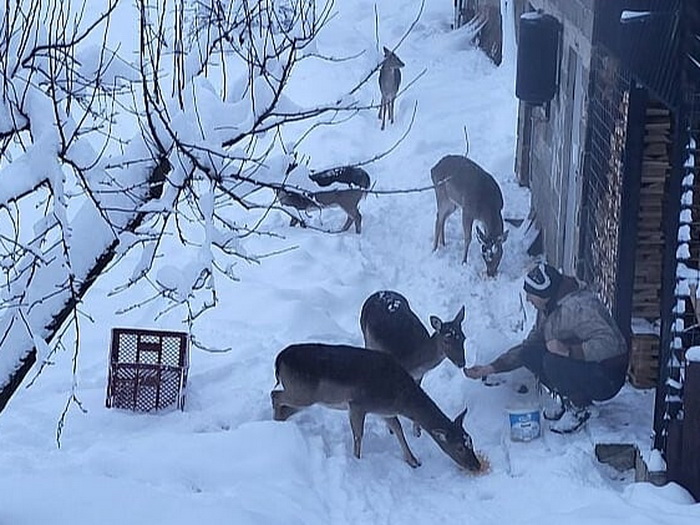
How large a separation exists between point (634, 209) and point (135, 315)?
515 cm

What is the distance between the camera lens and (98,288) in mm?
14281

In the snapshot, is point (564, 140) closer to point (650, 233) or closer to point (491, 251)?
point (491, 251)

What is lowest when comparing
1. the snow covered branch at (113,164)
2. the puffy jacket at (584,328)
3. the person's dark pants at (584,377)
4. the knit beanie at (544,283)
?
the person's dark pants at (584,377)

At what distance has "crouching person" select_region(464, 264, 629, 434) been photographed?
378 inches

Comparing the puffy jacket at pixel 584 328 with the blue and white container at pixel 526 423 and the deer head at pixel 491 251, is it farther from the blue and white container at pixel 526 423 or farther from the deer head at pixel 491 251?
the deer head at pixel 491 251

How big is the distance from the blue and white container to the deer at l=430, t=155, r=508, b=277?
4768 mm

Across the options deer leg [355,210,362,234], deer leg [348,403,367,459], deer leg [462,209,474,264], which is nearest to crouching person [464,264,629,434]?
deer leg [348,403,367,459]

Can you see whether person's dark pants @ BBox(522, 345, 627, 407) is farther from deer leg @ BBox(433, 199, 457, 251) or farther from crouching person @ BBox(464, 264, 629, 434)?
deer leg @ BBox(433, 199, 457, 251)

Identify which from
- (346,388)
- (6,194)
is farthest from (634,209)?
(6,194)

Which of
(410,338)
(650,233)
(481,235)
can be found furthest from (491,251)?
(650,233)

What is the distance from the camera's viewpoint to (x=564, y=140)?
1305 centimetres

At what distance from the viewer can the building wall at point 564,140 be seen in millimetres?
11867

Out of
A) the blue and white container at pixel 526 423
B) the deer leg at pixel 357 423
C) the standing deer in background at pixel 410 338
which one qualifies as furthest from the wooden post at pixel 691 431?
the standing deer in background at pixel 410 338

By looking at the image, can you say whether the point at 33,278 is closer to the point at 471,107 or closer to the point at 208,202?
the point at 208,202
